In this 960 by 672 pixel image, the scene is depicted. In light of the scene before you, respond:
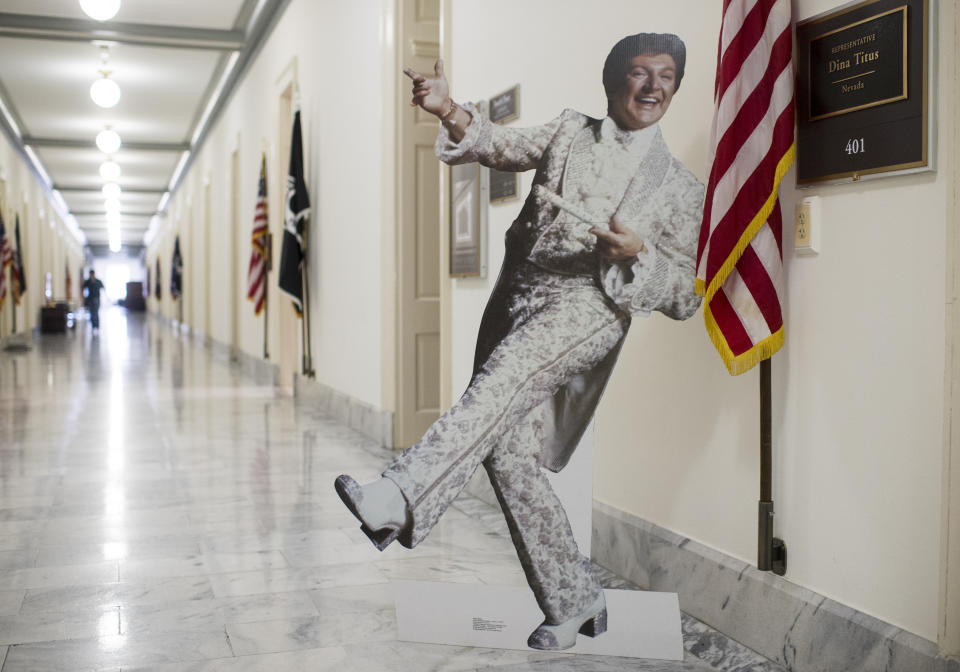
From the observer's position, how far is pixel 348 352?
7.89 metres

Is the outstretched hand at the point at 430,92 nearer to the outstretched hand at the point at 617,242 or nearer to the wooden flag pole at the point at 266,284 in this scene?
the outstretched hand at the point at 617,242

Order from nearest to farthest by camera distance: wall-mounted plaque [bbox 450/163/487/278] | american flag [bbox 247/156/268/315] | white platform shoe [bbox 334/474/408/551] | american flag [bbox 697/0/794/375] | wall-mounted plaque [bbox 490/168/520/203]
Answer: american flag [bbox 697/0/794/375], white platform shoe [bbox 334/474/408/551], wall-mounted plaque [bbox 490/168/520/203], wall-mounted plaque [bbox 450/163/487/278], american flag [bbox 247/156/268/315]

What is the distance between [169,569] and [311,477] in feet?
6.07

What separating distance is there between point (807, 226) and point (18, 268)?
59.8 ft

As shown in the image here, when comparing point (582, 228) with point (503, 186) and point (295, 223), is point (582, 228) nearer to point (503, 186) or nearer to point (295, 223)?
point (503, 186)

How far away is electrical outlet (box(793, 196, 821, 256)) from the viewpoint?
105 inches

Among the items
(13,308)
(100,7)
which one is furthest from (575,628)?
(13,308)

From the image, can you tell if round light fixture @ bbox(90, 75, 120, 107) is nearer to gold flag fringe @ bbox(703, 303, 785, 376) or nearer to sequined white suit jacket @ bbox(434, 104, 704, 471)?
sequined white suit jacket @ bbox(434, 104, 704, 471)

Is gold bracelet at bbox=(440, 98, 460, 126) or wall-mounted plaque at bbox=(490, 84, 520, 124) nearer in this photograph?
gold bracelet at bbox=(440, 98, 460, 126)

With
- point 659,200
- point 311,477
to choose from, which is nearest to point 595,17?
point 659,200

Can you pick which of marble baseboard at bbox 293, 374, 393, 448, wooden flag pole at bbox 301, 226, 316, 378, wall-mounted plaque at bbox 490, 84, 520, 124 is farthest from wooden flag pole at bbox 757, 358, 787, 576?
wooden flag pole at bbox 301, 226, 316, 378

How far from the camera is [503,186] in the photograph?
15.0ft

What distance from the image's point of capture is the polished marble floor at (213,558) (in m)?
2.89

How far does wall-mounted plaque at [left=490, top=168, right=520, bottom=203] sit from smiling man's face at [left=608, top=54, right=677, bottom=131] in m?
1.44
